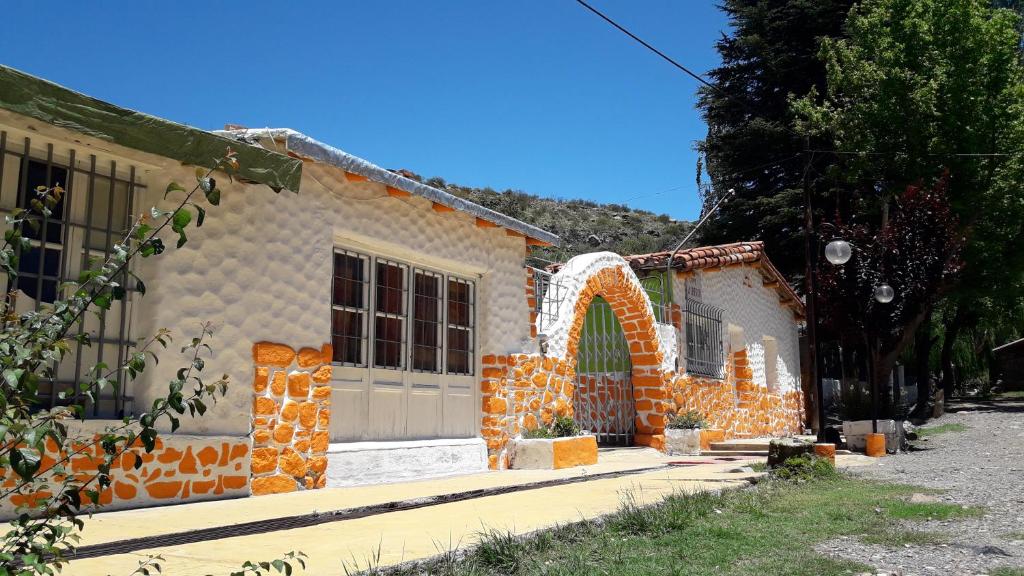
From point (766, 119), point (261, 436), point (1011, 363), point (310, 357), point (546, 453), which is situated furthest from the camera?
point (1011, 363)

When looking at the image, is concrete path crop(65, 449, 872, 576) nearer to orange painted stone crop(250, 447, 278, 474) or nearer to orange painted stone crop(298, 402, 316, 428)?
orange painted stone crop(250, 447, 278, 474)

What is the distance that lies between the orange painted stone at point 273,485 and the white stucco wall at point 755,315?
9169 mm

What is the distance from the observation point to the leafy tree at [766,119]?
24891 mm

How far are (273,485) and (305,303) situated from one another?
1626mm

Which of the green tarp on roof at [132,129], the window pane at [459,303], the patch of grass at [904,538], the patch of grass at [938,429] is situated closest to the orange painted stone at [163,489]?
the green tarp on roof at [132,129]

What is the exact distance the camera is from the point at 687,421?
13.7m

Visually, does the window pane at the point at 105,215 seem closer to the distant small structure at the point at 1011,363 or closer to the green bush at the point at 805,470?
the green bush at the point at 805,470

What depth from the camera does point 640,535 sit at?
209 inches

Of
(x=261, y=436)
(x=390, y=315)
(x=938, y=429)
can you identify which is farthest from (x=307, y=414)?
(x=938, y=429)

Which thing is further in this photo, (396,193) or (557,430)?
(557,430)

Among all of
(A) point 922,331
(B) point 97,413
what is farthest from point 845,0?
(B) point 97,413

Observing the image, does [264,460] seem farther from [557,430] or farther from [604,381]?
[604,381]

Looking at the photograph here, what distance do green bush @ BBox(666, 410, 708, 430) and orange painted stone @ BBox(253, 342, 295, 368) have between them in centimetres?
802

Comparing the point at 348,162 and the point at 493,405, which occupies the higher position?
the point at 348,162
